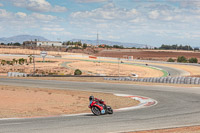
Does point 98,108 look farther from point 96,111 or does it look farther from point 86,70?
point 86,70

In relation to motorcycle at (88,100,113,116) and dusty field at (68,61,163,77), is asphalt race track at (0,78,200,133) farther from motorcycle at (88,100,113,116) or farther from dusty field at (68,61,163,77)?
dusty field at (68,61,163,77)

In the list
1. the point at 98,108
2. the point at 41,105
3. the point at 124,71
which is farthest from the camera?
the point at 124,71

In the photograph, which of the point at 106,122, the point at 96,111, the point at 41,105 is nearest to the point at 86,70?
the point at 41,105

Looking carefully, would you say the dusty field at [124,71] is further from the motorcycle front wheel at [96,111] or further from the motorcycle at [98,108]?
the motorcycle front wheel at [96,111]

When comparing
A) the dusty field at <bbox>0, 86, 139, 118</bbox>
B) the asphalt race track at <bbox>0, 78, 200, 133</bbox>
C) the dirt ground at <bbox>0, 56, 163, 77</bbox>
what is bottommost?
the dirt ground at <bbox>0, 56, 163, 77</bbox>

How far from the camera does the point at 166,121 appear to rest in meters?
14.8

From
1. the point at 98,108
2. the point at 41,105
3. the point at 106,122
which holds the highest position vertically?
the point at 98,108

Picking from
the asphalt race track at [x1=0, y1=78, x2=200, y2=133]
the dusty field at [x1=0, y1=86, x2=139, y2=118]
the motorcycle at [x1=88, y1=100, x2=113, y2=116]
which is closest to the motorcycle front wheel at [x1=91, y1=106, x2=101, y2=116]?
the motorcycle at [x1=88, y1=100, x2=113, y2=116]

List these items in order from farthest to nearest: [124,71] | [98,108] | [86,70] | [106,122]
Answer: [86,70], [124,71], [98,108], [106,122]

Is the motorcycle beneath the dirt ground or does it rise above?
above

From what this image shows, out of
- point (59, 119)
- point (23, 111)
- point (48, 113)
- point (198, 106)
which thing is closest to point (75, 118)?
point (59, 119)

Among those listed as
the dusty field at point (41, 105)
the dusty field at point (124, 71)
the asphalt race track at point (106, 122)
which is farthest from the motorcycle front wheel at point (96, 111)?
the dusty field at point (124, 71)

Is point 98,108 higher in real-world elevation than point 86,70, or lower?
higher

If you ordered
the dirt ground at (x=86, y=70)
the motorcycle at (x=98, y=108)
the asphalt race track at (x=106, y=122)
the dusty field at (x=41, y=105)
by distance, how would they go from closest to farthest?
the asphalt race track at (x=106, y=122)
the motorcycle at (x=98, y=108)
the dusty field at (x=41, y=105)
the dirt ground at (x=86, y=70)
